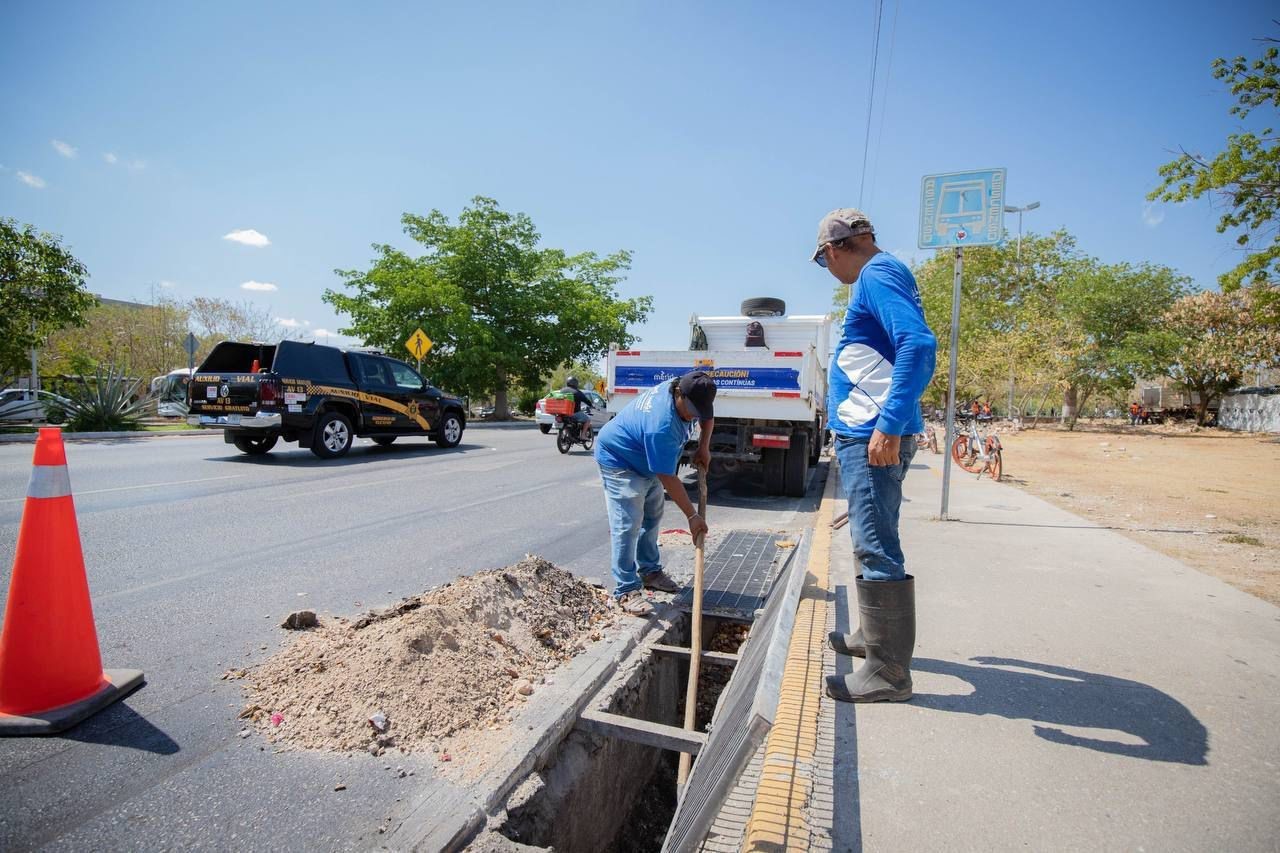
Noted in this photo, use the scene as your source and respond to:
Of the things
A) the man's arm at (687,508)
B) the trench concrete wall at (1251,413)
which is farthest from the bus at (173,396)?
the trench concrete wall at (1251,413)

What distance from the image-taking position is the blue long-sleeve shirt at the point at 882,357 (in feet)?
8.40

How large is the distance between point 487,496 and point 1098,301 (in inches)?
1443

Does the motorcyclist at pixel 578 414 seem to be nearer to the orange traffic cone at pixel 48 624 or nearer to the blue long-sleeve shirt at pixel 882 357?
the blue long-sleeve shirt at pixel 882 357

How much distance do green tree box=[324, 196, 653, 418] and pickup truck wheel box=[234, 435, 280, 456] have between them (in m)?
13.6

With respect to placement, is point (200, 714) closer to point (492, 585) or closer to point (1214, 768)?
point (492, 585)

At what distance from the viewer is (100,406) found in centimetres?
1520

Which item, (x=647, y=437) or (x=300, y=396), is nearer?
(x=647, y=437)

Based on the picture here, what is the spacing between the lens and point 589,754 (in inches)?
101

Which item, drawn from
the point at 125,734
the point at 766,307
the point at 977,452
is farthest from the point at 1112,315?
the point at 125,734

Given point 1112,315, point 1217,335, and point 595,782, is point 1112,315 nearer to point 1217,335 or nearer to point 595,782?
point 1217,335

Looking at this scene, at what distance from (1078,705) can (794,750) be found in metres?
1.38

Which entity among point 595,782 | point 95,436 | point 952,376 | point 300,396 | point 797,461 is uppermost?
point 952,376

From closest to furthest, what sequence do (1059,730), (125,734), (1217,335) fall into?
(125,734) → (1059,730) → (1217,335)

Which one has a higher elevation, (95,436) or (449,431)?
(449,431)
